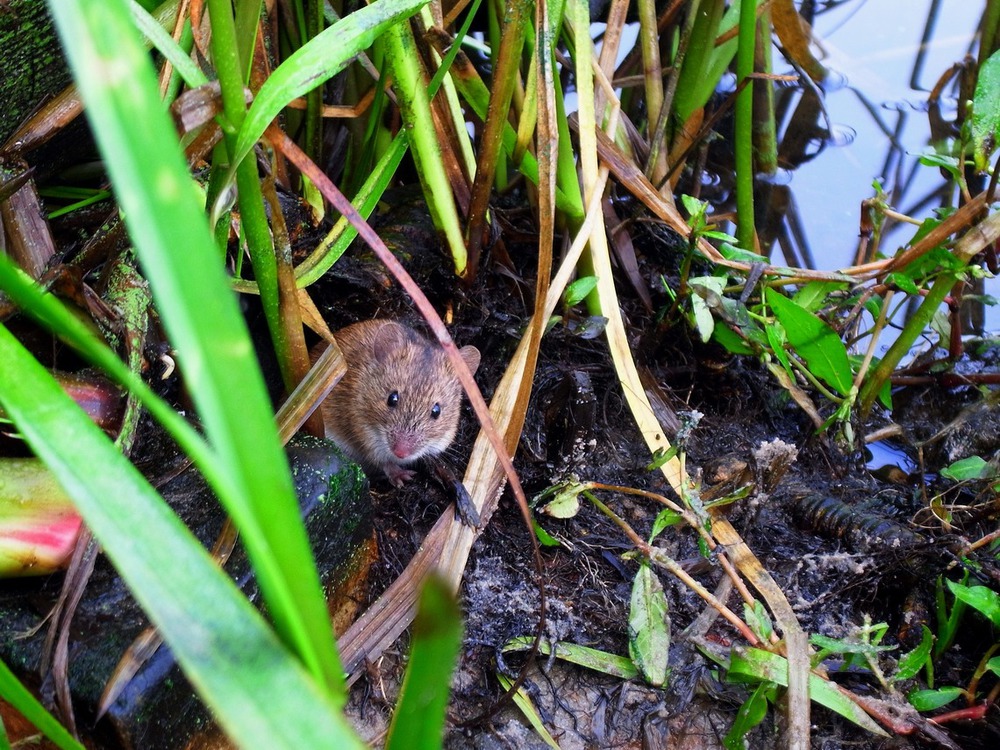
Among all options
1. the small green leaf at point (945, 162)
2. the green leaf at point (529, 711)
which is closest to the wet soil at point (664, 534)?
the green leaf at point (529, 711)

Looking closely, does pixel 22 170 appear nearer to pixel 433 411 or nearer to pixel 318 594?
pixel 433 411

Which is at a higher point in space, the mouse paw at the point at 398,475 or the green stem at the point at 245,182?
the green stem at the point at 245,182

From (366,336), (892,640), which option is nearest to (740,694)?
(892,640)

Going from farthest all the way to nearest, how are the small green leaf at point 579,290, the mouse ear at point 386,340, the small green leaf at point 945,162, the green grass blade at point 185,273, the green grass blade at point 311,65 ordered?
the mouse ear at point 386,340 < the small green leaf at point 579,290 < the small green leaf at point 945,162 < the green grass blade at point 311,65 < the green grass blade at point 185,273

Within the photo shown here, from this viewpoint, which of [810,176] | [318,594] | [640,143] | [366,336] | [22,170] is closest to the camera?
[318,594]

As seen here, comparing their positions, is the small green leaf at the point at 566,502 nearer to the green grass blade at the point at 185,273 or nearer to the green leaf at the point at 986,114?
the green leaf at the point at 986,114
